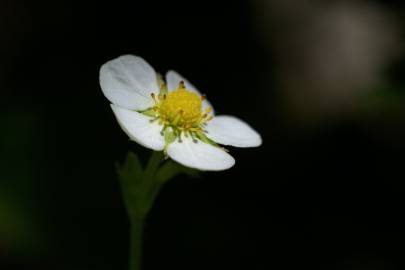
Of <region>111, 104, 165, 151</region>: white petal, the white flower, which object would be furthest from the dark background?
<region>111, 104, 165, 151</region>: white petal

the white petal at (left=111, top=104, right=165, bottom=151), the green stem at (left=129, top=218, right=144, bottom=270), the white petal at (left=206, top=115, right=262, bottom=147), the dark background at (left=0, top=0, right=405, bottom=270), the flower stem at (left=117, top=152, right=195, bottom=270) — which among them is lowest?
the green stem at (left=129, top=218, right=144, bottom=270)

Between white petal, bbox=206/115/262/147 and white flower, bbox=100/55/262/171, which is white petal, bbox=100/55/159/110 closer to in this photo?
white flower, bbox=100/55/262/171

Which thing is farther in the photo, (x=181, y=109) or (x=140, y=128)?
(x=181, y=109)

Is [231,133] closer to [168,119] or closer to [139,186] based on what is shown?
[168,119]

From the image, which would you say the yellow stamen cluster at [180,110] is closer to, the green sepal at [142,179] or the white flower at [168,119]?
the white flower at [168,119]

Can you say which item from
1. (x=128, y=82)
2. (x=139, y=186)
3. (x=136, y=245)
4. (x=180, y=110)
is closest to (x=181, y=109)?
(x=180, y=110)

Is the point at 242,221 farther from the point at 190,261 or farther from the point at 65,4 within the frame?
the point at 65,4
